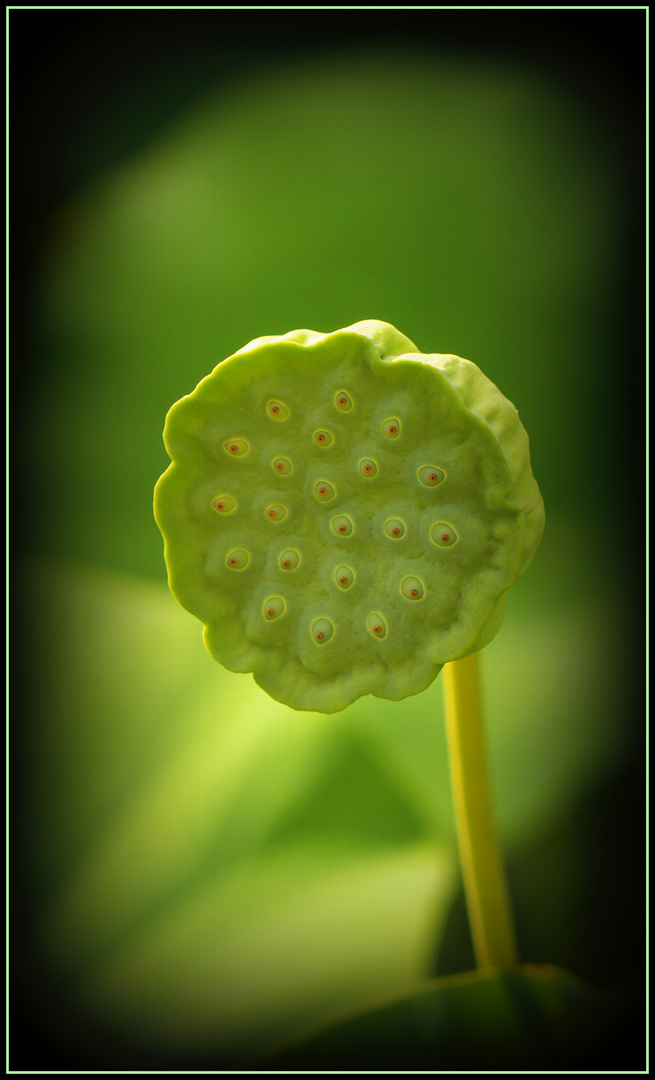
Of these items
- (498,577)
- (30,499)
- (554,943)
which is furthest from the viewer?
(30,499)

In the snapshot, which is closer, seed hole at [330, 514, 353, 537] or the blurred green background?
seed hole at [330, 514, 353, 537]

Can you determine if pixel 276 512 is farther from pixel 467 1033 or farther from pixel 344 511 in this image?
pixel 467 1033

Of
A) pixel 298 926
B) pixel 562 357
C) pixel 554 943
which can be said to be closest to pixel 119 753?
pixel 298 926

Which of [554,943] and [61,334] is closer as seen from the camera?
[554,943]

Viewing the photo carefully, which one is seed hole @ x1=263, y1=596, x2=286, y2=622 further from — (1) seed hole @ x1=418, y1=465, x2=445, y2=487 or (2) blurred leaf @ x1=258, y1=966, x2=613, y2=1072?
(2) blurred leaf @ x1=258, y1=966, x2=613, y2=1072

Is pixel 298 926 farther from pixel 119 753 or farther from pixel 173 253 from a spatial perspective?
pixel 173 253

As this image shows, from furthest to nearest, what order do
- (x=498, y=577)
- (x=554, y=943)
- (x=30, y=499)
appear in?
(x=30, y=499) < (x=554, y=943) < (x=498, y=577)

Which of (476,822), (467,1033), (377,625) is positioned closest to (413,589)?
(377,625)

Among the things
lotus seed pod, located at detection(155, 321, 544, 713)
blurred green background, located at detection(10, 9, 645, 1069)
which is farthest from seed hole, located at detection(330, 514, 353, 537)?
blurred green background, located at detection(10, 9, 645, 1069)
